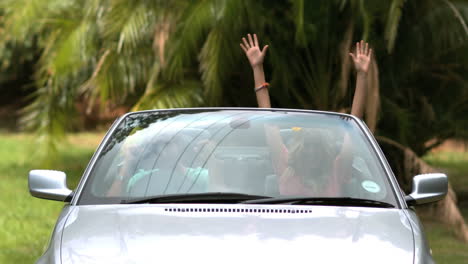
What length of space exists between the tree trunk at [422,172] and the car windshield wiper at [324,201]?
4.99m

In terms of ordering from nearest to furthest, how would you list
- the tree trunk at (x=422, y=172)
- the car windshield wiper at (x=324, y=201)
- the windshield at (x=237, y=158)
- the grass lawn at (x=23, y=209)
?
the car windshield wiper at (x=324, y=201) < the windshield at (x=237, y=158) < the grass lawn at (x=23, y=209) < the tree trunk at (x=422, y=172)

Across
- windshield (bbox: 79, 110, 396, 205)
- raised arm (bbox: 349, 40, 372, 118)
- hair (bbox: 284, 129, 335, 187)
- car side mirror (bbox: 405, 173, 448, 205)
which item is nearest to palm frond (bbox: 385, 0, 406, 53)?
raised arm (bbox: 349, 40, 372, 118)

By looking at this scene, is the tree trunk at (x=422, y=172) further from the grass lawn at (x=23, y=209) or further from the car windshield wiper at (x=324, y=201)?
the car windshield wiper at (x=324, y=201)

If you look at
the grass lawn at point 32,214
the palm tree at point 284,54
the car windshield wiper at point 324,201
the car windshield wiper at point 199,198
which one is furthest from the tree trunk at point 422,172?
the car windshield wiper at point 199,198

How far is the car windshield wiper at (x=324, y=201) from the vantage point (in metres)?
3.98

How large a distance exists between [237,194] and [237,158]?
48 cm

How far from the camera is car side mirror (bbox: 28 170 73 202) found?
431 centimetres

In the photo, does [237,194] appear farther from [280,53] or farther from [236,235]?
[280,53]

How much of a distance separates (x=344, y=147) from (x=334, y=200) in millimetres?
551

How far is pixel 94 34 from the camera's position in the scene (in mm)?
11367

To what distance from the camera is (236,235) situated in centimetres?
346

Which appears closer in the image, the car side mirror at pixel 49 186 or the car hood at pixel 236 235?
the car hood at pixel 236 235

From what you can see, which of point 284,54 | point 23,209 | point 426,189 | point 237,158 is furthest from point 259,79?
point 23,209

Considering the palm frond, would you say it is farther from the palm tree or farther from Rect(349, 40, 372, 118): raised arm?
Rect(349, 40, 372, 118): raised arm
